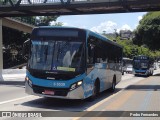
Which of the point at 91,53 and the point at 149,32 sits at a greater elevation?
the point at 91,53

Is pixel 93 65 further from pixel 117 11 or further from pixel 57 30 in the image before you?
pixel 117 11

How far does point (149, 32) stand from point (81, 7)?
43086mm

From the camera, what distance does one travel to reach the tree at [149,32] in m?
66.1

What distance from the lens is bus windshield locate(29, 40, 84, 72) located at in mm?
13453

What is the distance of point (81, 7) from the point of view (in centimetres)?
2614

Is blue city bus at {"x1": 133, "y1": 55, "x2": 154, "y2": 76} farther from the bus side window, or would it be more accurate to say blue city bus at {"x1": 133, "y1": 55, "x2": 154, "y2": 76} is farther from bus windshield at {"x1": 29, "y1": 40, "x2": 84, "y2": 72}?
bus windshield at {"x1": 29, "y1": 40, "x2": 84, "y2": 72}

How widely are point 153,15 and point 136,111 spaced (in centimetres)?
6109

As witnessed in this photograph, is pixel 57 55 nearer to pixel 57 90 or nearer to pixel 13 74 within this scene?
pixel 57 90

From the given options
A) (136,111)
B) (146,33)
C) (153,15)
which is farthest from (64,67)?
(153,15)

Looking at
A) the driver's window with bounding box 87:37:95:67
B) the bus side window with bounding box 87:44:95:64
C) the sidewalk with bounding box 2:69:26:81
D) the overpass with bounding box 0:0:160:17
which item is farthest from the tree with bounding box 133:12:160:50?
the bus side window with bounding box 87:44:95:64

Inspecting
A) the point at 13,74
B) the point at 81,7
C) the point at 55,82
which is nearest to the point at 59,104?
the point at 55,82

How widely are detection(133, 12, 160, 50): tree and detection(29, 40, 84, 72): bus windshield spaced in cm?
5379

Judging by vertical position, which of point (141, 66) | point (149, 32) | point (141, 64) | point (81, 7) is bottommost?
point (141, 66)

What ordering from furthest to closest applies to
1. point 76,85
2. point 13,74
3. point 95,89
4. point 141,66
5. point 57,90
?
point 141,66, point 13,74, point 95,89, point 76,85, point 57,90
